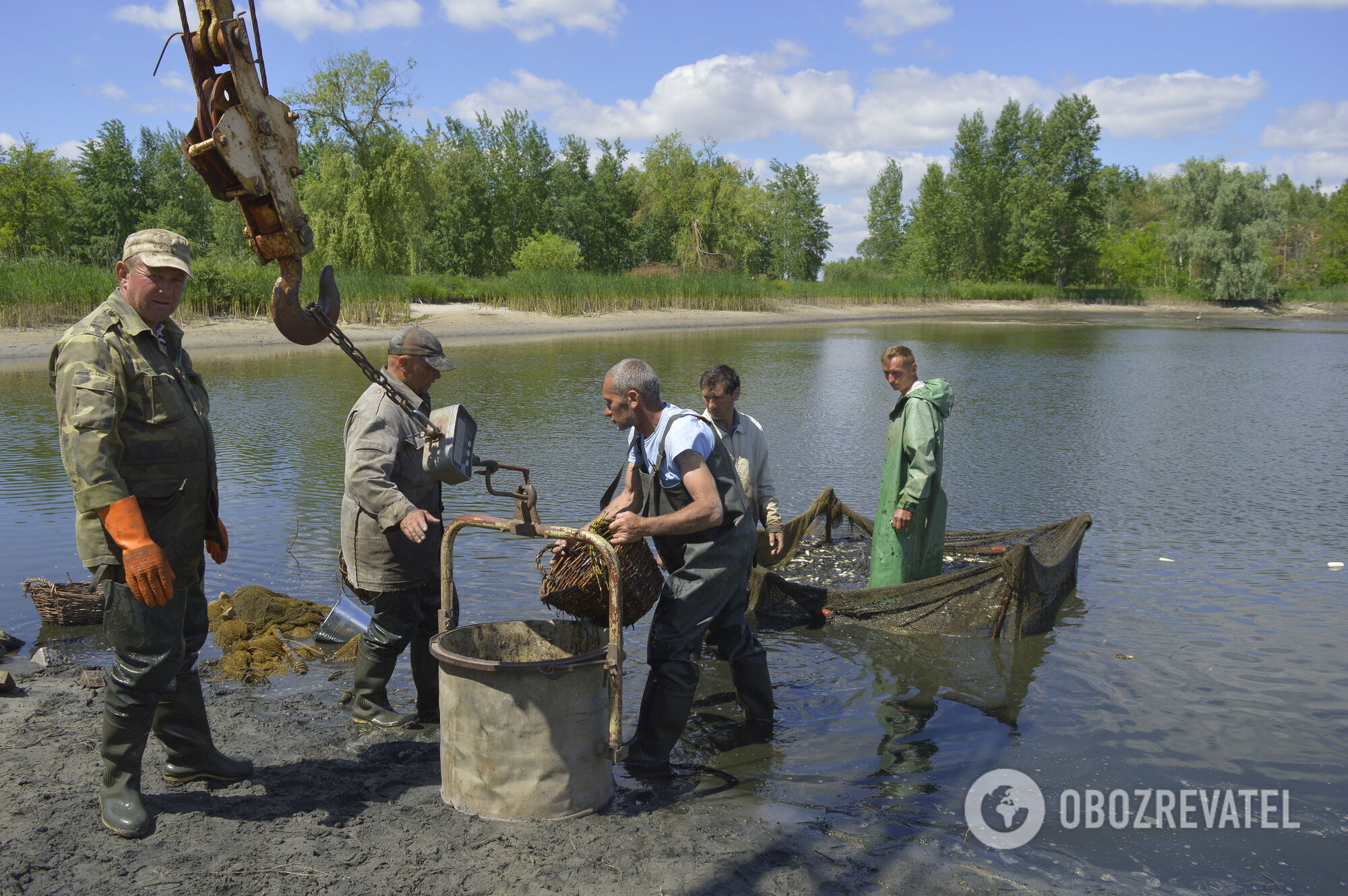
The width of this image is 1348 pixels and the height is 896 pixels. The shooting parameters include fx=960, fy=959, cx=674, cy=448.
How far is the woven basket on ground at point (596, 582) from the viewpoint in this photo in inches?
159

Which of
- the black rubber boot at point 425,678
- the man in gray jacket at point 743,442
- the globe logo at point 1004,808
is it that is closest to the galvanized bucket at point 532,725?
the black rubber boot at point 425,678

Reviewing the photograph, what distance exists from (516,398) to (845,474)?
828 cm

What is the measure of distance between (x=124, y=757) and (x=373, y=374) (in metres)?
1.72

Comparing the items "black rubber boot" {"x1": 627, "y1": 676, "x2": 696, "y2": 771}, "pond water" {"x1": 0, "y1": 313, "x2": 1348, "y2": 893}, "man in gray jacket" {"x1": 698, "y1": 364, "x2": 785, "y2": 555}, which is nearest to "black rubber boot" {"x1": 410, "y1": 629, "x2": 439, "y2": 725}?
"pond water" {"x1": 0, "y1": 313, "x2": 1348, "y2": 893}

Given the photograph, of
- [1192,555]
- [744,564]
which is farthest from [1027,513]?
[744,564]

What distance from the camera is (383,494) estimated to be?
4309mm

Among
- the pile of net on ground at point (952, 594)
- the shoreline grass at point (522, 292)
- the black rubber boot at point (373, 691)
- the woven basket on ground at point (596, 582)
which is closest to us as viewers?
the woven basket on ground at point (596, 582)

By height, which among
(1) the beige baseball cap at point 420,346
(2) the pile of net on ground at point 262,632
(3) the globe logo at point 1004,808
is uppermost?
(1) the beige baseball cap at point 420,346

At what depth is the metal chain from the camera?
3.80 metres

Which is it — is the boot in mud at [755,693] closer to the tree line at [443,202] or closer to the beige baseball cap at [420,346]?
the beige baseball cap at [420,346]

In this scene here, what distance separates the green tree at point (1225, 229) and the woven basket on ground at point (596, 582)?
243 feet

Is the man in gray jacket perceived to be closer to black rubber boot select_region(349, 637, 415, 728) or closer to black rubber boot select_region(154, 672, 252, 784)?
black rubber boot select_region(349, 637, 415, 728)

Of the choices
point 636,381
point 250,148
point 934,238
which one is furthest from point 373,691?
point 934,238

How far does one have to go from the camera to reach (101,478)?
3.31 metres
